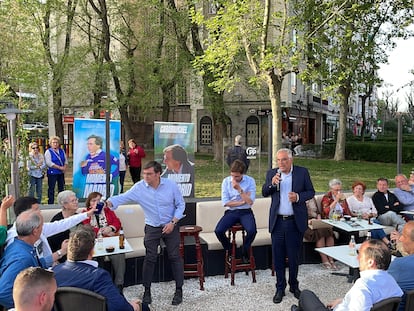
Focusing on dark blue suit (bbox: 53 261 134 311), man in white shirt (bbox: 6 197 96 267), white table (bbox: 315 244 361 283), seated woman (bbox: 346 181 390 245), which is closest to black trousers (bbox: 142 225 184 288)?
man in white shirt (bbox: 6 197 96 267)

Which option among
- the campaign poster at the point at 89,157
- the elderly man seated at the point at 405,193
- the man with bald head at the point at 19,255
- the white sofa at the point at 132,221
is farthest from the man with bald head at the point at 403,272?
the campaign poster at the point at 89,157

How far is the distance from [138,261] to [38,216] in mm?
2214

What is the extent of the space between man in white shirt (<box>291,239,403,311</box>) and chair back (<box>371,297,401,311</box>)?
62mm

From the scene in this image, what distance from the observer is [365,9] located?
12383mm

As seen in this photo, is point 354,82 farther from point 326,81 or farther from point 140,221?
point 140,221

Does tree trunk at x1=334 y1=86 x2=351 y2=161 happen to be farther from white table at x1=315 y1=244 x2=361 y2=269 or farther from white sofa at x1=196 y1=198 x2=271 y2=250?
white table at x1=315 y1=244 x2=361 y2=269

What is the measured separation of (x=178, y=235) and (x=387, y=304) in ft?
8.94

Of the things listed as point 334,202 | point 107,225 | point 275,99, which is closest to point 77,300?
point 107,225

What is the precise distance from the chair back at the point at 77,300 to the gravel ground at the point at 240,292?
2.10 metres

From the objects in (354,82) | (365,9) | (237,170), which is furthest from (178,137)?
(354,82)

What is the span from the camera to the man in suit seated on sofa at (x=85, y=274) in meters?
2.81

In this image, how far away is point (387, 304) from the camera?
2586 mm

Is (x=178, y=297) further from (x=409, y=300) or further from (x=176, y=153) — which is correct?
(x=176, y=153)

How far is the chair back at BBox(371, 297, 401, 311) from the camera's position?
2.57 metres
